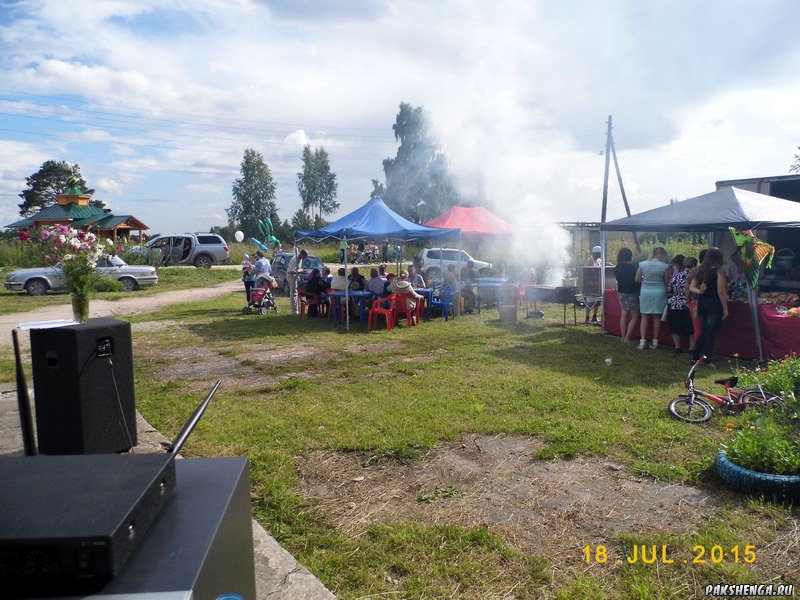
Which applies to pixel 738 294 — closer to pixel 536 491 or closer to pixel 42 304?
pixel 536 491

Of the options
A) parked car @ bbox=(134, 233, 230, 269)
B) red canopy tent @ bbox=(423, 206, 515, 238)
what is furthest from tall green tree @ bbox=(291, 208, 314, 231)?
red canopy tent @ bbox=(423, 206, 515, 238)

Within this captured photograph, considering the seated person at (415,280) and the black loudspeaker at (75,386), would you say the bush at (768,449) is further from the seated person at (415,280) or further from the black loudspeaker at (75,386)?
the seated person at (415,280)

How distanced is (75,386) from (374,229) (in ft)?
30.1

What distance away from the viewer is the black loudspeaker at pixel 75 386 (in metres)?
3.51

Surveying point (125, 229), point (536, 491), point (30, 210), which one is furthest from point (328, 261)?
point (30, 210)

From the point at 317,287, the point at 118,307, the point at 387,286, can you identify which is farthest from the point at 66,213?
the point at 387,286

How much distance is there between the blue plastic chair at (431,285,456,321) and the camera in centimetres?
1299

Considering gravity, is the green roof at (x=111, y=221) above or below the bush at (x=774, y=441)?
above

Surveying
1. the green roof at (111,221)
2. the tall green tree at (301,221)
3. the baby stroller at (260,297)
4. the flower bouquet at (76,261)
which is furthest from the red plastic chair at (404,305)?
the tall green tree at (301,221)

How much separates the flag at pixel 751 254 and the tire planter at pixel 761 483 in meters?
5.03

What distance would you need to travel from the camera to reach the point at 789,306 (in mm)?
8219

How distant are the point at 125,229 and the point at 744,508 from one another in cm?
4153

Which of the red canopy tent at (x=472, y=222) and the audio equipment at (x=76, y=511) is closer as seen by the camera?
the audio equipment at (x=76, y=511)

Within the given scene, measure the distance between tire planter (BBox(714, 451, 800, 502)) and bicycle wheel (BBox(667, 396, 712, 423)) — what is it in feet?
4.56
